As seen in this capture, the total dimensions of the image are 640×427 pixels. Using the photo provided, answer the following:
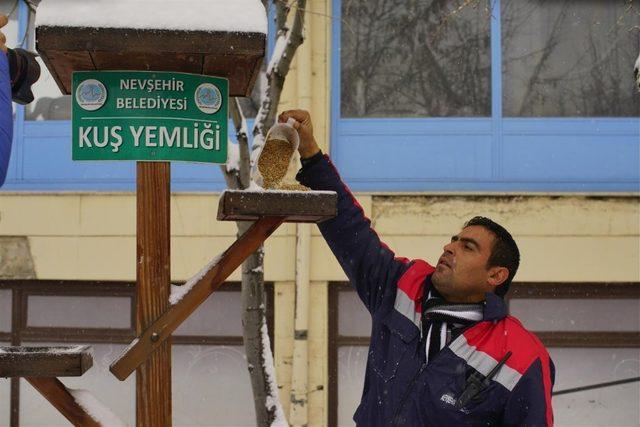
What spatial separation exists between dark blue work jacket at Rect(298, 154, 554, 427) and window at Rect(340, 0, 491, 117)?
16.4 ft

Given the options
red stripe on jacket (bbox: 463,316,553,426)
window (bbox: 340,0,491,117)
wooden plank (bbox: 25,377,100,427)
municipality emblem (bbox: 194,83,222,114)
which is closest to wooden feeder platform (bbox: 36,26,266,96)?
municipality emblem (bbox: 194,83,222,114)

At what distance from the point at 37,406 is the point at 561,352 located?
485 cm

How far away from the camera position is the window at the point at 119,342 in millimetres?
7930

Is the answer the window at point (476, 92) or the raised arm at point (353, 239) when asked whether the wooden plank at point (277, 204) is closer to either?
the raised arm at point (353, 239)

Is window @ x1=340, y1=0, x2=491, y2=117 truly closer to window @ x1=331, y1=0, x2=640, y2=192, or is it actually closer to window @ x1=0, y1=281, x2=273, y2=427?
window @ x1=331, y1=0, x2=640, y2=192

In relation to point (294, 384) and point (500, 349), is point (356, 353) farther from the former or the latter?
point (500, 349)

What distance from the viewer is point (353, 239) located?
3.13 metres

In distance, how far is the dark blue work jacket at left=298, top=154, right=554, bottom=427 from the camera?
2.81 metres

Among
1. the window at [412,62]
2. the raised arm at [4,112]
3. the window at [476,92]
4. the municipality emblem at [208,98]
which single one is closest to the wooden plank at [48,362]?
the raised arm at [4,112]

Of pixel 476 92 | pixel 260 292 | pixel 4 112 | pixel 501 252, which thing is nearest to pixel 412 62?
pixel 476 92

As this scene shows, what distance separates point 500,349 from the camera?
9.43 ft

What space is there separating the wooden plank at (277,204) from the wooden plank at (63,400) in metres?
0.79

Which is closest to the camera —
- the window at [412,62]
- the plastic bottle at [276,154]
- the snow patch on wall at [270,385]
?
the plastic bottle at [276,154]

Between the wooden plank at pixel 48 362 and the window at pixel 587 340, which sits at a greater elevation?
the wooden plank at pixel 48 362
